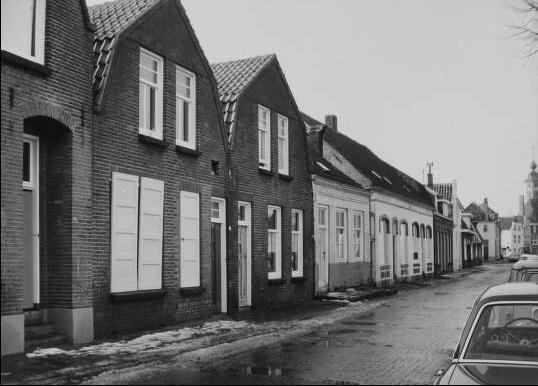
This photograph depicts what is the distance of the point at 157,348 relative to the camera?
1143 centimetres

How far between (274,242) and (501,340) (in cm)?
1404

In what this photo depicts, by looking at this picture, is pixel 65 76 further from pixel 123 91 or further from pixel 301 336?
pixel 301 336

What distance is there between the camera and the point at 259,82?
20.1m

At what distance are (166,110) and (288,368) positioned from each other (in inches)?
286

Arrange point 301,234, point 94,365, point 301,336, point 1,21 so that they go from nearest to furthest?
point 94,365
point 1,21
point 301,336
point 301,234

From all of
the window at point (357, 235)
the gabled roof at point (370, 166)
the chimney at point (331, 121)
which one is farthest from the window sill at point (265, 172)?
the chimney at point (331, 121)

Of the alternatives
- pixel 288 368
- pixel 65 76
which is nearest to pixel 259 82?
pixel 65 76

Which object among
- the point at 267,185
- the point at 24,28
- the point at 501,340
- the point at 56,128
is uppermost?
the point at 24,28

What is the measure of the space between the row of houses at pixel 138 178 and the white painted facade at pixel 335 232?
2.03 ft

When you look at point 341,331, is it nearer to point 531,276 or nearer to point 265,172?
point 531,276

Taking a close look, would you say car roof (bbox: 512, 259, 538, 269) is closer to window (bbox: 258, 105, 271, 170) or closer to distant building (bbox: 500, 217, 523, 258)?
window (bbox: 258, 105, 271, 170)

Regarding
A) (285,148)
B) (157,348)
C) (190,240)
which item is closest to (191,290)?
(190,240)

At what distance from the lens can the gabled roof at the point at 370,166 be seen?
3237 centimetres

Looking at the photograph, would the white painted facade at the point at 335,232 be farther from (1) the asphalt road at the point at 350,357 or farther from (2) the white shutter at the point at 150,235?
(2) the white shutter at the point at 150,235
